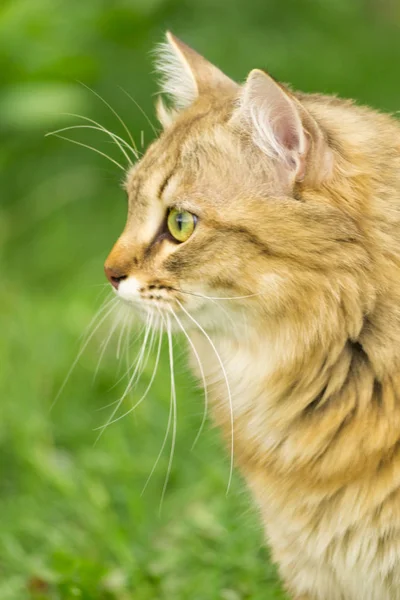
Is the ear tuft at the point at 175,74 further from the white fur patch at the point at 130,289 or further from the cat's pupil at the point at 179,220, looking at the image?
the white fur patch at the point at 130,289

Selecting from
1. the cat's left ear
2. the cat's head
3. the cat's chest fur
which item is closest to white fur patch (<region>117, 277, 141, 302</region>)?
the cat's head

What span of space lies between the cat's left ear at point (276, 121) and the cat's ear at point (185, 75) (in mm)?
361

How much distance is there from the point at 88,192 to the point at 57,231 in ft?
1.62

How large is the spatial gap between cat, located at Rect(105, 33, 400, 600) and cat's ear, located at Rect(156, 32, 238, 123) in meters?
0.22

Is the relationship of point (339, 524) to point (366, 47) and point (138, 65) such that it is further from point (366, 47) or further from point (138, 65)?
point (366, 47)

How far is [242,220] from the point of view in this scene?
2152 millimetres

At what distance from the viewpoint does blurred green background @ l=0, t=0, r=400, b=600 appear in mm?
2799

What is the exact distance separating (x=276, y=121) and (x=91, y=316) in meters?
2.14

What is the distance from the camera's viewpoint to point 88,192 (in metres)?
5.29

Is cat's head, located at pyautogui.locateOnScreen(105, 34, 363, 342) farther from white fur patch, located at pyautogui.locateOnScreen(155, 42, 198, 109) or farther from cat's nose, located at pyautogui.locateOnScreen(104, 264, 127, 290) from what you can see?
white fur patch, located at pyautogui.locateOnScreen(155, 42, 198, 109)

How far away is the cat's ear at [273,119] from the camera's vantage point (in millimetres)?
2025

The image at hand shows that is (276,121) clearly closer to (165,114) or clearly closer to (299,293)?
(299,293)

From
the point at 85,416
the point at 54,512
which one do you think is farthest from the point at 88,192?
the point at 54,512

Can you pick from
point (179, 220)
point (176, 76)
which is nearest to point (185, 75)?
point (176, 76)
